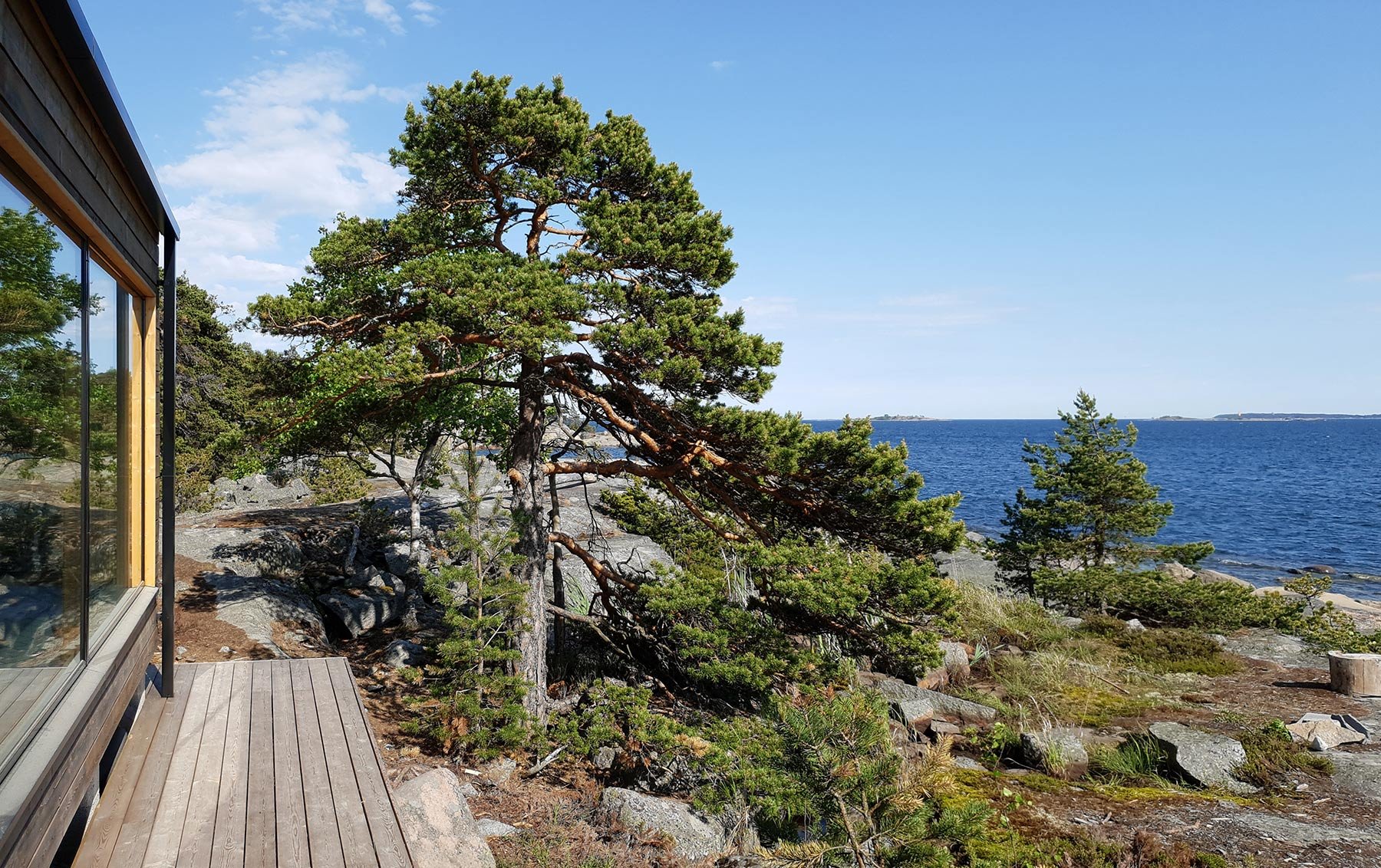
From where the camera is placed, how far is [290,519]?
17641 mm

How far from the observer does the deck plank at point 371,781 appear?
3625 millimetres

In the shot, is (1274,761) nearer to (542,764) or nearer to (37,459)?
(542,764)

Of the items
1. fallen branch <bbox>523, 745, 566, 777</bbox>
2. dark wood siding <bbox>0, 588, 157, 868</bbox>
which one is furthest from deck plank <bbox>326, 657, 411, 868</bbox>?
fallen branch <bbox>523, 745, 566, 777</bbox>

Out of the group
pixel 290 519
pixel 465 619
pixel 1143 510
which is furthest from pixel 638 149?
pixel 1143 510

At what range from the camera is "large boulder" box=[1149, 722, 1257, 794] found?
28.5 feet

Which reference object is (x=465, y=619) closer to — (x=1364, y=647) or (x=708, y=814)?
(x=708, y=814)

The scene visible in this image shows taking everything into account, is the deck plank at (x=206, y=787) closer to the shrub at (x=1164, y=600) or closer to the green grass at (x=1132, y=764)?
the green grass at (x=1132, y=764)

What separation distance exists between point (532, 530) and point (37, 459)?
748cm

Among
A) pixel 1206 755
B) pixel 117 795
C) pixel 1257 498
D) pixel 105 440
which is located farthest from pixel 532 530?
pixel 1257 498

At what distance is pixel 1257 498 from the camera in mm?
53406

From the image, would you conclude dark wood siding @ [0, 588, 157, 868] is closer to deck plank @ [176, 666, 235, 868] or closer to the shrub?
deck plank @ [176, 666, 235, 868]

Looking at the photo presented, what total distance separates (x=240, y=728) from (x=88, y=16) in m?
4.29

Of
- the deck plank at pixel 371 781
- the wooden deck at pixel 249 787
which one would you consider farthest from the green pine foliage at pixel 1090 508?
the wooden deck at pixel 249 787

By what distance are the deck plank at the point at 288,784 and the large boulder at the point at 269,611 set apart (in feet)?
18.8
